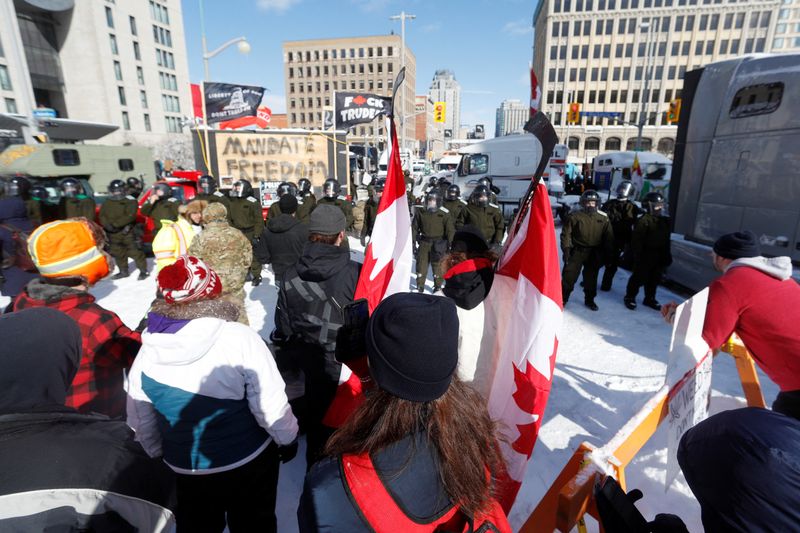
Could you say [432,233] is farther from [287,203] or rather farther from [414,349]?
[414,349]

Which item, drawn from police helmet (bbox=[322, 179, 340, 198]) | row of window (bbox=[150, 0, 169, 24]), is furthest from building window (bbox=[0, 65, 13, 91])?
police helmet (bbox=[322, 179, 340, 198])

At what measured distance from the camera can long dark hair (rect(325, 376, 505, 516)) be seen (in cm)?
110

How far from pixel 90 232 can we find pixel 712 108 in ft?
27.1

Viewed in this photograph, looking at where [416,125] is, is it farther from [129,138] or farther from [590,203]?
[590,203]

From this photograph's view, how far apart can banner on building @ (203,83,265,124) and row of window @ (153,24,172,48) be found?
5363cm

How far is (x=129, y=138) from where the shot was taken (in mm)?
46594

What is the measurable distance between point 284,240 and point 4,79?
50704 mm

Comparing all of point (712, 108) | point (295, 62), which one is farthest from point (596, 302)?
point (295, 62)

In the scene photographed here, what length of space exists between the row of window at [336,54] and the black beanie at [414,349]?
94790mm

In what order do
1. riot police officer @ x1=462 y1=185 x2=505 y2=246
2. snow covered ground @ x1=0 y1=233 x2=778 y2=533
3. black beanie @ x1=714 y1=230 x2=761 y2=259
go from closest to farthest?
A: black beanie @ x1=714 y1=230 x2=761 y2=259 → snow covered ground @ x1=0 y1=233 x2=778 y2=533 → riot police officer @ x1=462 y1=185 x2=505 y2=246

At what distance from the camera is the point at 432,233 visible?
7.88 metres

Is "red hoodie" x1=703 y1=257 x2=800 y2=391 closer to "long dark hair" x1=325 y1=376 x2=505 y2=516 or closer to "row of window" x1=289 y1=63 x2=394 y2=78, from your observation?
"long dark hair" x1=325 y1=376 x2=505 y2=516

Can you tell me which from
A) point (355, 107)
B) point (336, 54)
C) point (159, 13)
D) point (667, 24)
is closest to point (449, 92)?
point (336, 54)

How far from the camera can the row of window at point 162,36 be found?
52.4 metres
